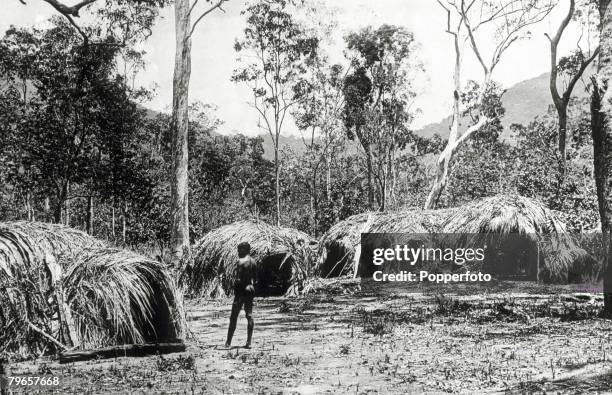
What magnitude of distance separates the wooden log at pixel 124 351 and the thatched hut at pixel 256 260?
7.01 metres

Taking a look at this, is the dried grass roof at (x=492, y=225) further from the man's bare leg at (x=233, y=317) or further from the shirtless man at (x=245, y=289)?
the man's bare leg at (x=233, y=317)

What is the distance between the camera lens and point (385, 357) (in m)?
7.81

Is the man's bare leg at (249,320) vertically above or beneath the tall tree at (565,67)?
beneath

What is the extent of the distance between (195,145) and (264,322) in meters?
32.8

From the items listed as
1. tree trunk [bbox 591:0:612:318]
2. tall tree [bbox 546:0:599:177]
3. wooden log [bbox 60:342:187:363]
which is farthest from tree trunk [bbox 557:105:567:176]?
wooden log [bbox 60:342:187:363]

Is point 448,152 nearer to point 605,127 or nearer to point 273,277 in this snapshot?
point 273,277

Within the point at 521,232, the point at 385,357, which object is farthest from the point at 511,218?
the point at 385,357

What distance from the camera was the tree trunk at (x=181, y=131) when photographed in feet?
54.7

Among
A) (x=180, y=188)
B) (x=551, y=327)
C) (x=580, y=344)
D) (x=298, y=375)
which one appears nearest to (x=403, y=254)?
(x=180, y=188)

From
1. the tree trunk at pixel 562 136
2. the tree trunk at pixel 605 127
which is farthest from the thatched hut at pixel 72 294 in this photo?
the tree trunk at pixel 562 136

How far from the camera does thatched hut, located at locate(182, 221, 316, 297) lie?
15.5m

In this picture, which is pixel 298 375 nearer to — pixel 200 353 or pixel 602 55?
pixel 200 353

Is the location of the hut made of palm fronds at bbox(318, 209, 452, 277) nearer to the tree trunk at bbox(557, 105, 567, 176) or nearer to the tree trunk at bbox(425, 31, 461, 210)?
the tree trunk at bbox(425, 31, 461, 210)

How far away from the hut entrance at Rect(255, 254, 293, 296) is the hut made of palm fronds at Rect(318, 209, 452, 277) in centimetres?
230
